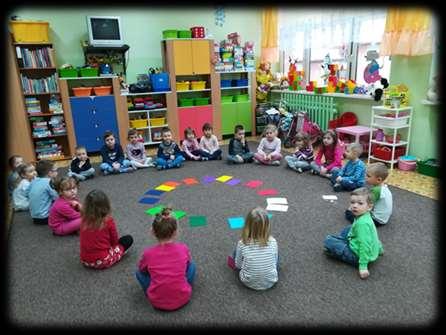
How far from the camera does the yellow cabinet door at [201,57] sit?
5.85 meters

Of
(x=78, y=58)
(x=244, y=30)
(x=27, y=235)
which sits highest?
(x=244, y=30)

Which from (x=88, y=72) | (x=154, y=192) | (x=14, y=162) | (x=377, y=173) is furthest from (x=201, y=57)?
(x=377, y=173)

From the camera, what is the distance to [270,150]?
4.77 m

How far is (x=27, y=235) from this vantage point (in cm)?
287

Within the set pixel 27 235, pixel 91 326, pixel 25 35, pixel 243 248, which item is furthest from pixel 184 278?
pixel 25 35

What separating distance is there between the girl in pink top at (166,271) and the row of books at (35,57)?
435cm

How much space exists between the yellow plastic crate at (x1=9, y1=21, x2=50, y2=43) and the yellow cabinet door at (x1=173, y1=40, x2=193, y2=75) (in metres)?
1.99

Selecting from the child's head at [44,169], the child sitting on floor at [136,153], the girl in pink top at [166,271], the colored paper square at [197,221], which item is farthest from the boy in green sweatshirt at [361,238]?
the child sitting on floor at [136,153]

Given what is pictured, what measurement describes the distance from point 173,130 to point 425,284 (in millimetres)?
4733

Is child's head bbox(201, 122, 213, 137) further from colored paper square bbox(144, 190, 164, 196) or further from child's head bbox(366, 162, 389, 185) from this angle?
child's head bbox(366, 162, 389, 185)

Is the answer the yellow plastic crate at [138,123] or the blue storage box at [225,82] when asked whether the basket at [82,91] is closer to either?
the yellow plastic crate at [138,123]

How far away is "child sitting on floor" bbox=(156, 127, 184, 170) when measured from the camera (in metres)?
4.66

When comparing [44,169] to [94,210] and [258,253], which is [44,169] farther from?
[258,253]

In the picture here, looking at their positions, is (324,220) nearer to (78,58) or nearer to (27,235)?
(27,235)
